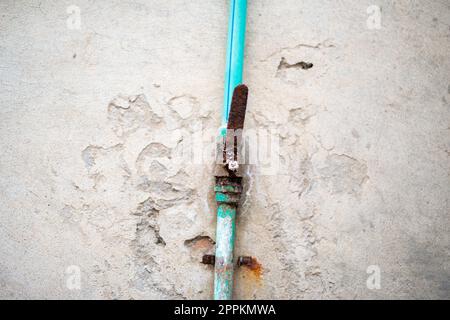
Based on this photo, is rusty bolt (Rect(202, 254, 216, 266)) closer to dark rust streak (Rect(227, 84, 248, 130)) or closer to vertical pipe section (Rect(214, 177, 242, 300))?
vertical pipe section (Rect(214, 177, 242, 300))

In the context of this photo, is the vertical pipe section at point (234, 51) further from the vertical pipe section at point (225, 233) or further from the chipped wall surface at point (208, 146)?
the vertical pipe section at point (225, 233)

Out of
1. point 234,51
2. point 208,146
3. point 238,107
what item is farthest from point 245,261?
point 234,51

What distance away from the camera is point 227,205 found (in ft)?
4.12

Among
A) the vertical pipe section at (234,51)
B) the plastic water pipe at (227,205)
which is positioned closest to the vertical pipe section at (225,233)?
the plastic water pipe at (227,205)

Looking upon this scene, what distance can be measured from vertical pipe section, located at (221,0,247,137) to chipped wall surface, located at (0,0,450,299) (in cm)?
→ 8

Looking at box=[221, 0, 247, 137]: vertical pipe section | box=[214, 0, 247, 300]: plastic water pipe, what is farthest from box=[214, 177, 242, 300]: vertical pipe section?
box=[221, 0, 247, 137]: vertical pipe section

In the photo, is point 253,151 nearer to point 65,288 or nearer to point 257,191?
point 257,191

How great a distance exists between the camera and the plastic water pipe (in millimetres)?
1228

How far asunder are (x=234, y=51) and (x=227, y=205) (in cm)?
57

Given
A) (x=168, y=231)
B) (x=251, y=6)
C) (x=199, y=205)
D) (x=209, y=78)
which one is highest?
(x=251, y=6)

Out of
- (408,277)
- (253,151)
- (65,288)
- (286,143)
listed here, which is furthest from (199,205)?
(408,277)

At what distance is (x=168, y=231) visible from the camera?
4.29ft

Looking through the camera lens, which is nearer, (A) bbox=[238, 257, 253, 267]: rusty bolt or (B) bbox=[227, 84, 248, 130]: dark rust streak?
(B) bbox=[227, 84, 248, 130]: dark rust streak

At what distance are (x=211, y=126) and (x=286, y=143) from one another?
0.29m
